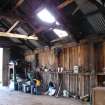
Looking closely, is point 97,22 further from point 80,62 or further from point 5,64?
point 5,64

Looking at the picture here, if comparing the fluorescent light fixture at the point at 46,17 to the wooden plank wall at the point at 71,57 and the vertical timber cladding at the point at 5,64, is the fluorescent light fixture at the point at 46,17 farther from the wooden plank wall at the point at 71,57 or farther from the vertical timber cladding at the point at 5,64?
the vertical timber cladding at the point at 5,64

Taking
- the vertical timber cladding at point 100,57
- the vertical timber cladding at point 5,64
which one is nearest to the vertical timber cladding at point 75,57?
the vertical timber cladding at point 100,57

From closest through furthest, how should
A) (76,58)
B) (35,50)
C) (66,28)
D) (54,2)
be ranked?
(54,2)
(66,28)
(76,58)
(35,50)

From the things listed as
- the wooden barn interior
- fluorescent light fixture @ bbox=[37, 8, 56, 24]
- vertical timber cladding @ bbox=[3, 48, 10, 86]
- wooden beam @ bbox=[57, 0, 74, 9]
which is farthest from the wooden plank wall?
vertical timber cladding @ bbox=[3, 48, 10, 86]

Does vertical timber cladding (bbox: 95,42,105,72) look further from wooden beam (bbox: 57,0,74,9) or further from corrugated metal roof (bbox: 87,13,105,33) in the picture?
wooden beam (bbox: 57,0,74,9)

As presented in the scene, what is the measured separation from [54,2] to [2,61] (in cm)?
719

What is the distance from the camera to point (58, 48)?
360 inches

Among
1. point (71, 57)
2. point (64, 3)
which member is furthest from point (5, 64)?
point (64, 3)

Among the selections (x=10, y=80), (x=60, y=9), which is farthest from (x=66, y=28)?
(x=10, y=80)

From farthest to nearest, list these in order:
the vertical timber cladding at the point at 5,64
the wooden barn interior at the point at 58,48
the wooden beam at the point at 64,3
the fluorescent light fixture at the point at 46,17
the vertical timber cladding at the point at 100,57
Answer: the vertical timber cladding at the point at 5,64 → the fluorescent light fixture at the point at 46,17 → the vertical timber cladding at the point at 100,57 → the wooden barn interior at the point at 58,48 → the wooden beam at the point at 64,3

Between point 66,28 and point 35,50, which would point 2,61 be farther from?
point 66,28

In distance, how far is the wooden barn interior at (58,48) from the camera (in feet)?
21.7

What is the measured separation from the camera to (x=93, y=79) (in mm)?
7473

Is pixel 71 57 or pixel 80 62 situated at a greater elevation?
pixel 71 57
